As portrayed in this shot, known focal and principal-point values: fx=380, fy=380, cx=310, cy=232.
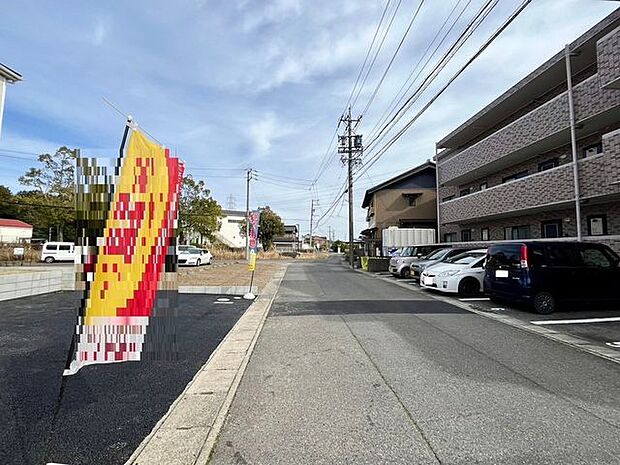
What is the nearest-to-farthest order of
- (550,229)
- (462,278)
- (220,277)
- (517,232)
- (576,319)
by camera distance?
(576,319) → (462,278) → (550,229) → (220,277) → (517,232)

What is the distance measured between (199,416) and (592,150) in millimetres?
15554

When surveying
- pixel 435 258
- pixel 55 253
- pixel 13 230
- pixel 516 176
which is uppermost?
pixel 516 176

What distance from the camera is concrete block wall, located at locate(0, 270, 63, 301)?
912 cm

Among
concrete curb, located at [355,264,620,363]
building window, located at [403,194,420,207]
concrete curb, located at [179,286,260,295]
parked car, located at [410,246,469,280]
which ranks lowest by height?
concrete curb, located at [355,264,620,363]

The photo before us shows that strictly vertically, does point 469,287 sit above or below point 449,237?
below

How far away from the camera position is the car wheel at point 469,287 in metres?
11.1

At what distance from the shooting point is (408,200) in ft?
102

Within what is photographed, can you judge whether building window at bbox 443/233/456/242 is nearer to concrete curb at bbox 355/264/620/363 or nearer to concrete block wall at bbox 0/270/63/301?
concrete curb at bbox 355/264/620/363

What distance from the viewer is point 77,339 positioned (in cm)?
292

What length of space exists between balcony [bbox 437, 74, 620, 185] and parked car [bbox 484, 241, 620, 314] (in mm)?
5181

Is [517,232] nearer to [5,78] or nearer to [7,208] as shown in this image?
[5,78]

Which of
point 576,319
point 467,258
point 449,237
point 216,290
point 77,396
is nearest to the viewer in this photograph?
point 77,396

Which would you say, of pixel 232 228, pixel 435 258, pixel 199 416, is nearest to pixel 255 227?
pixel 435 258

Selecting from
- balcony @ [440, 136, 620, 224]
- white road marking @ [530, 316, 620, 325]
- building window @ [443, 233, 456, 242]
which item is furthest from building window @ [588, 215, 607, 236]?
building window @ [443, 233, 456, 242]
